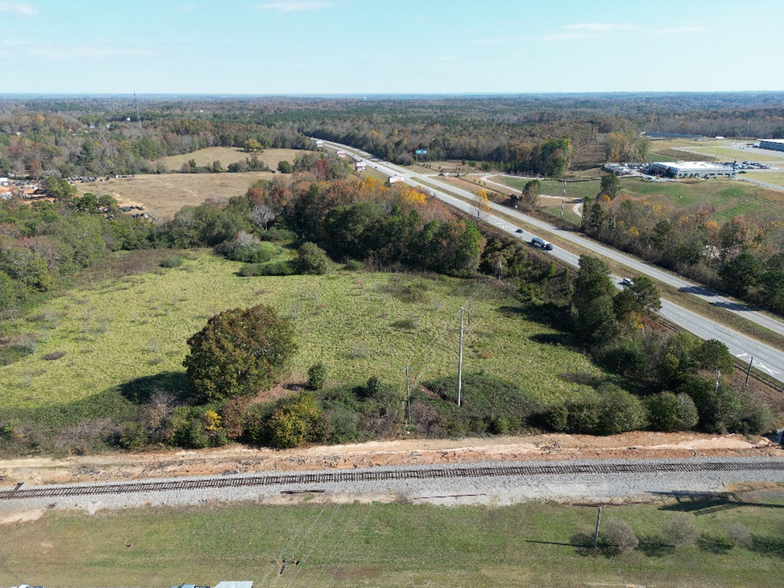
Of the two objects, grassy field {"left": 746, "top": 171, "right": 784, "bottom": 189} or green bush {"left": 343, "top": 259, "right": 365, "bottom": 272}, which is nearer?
green bush {"left": 343, "top": 259, "right": 365, "bottom": 272}


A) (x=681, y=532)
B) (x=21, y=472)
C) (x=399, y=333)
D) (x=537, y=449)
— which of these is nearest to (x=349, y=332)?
(x=399, y=333)

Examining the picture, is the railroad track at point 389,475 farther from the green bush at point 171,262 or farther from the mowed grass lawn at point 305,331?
the green bush at point 171,262

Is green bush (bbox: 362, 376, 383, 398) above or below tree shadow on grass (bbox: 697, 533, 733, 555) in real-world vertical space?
above

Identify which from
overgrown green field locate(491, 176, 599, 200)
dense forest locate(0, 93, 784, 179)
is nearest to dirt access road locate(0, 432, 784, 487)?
overgrown green field locate(491, 176, 599, 200)

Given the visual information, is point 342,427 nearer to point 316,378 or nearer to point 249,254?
point 316,378

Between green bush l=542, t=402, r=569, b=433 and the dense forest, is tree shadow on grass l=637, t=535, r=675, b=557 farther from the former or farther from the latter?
the dense forest

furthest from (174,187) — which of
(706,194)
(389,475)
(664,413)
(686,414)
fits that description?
(686,414)

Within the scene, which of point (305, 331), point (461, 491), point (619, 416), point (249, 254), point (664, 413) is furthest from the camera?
point (249, 254)
